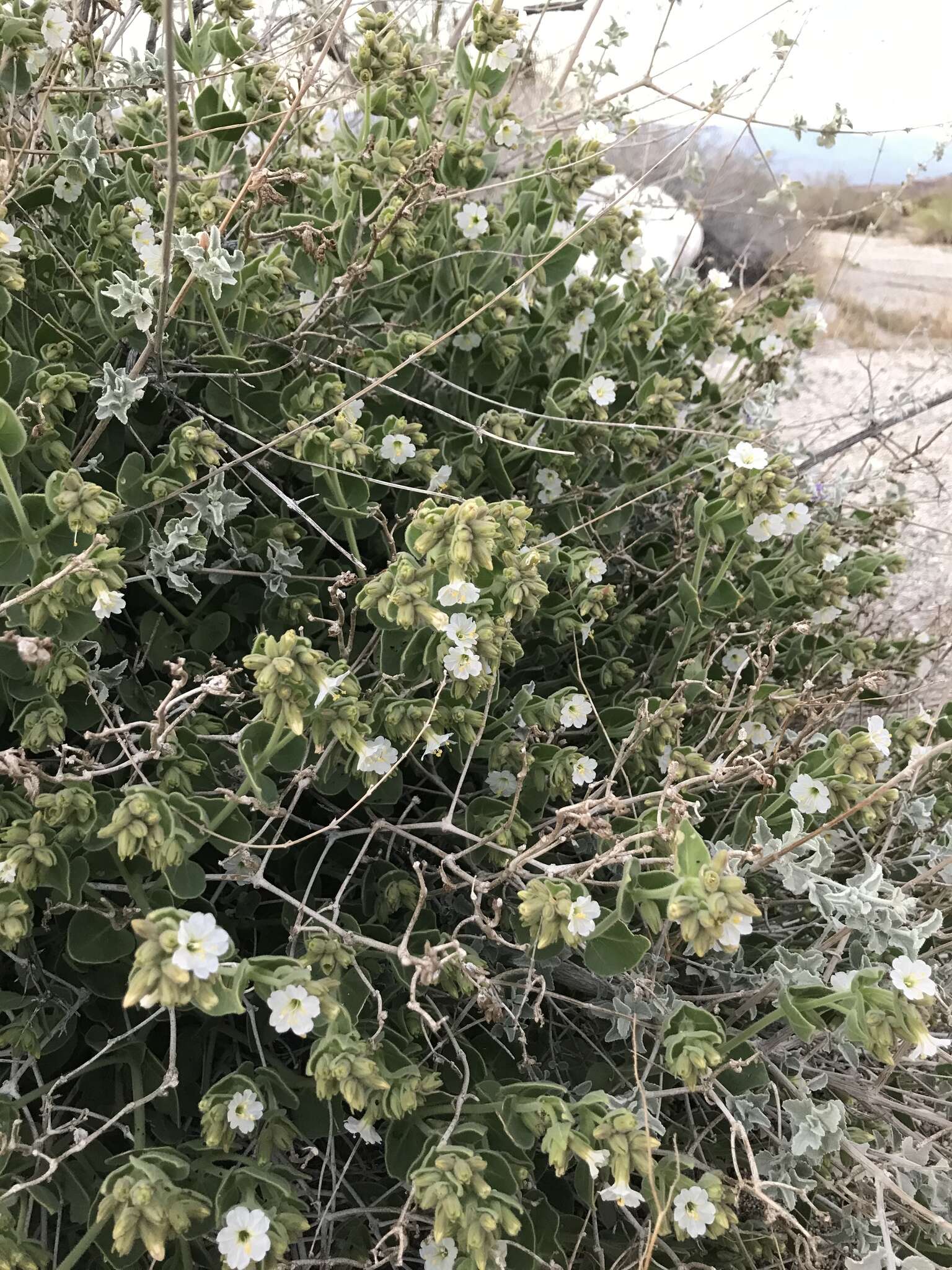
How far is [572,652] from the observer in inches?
71.0

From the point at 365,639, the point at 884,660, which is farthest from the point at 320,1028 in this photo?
the point at 884,660

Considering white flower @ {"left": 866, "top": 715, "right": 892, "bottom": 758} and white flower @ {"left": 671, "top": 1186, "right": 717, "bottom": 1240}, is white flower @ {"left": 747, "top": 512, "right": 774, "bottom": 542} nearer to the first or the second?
white flower @ {"left": 866, "top": 715, "right": 892, "bottom": 758}

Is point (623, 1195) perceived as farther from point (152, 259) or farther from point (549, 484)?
point (152, 259)

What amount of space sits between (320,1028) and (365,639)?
2.24ft

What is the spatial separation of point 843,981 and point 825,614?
0.84m

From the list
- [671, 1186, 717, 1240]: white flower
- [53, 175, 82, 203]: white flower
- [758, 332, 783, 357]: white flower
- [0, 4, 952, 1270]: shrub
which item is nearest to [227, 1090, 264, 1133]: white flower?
[0, 4, 952, 1270]: shrub

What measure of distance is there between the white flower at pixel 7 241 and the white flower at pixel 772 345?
1.60 meters

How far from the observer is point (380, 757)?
1310mm

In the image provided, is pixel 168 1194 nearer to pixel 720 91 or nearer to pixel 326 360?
pixel 326 360

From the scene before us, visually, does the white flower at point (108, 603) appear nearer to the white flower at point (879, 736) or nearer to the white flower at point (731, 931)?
the white flower at point (731, 931)

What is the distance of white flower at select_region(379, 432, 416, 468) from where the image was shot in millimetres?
1588

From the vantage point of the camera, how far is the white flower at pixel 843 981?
1.17m

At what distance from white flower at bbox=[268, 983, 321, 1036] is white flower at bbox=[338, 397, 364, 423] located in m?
0.81

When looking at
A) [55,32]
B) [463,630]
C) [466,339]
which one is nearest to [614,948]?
[463,630]
